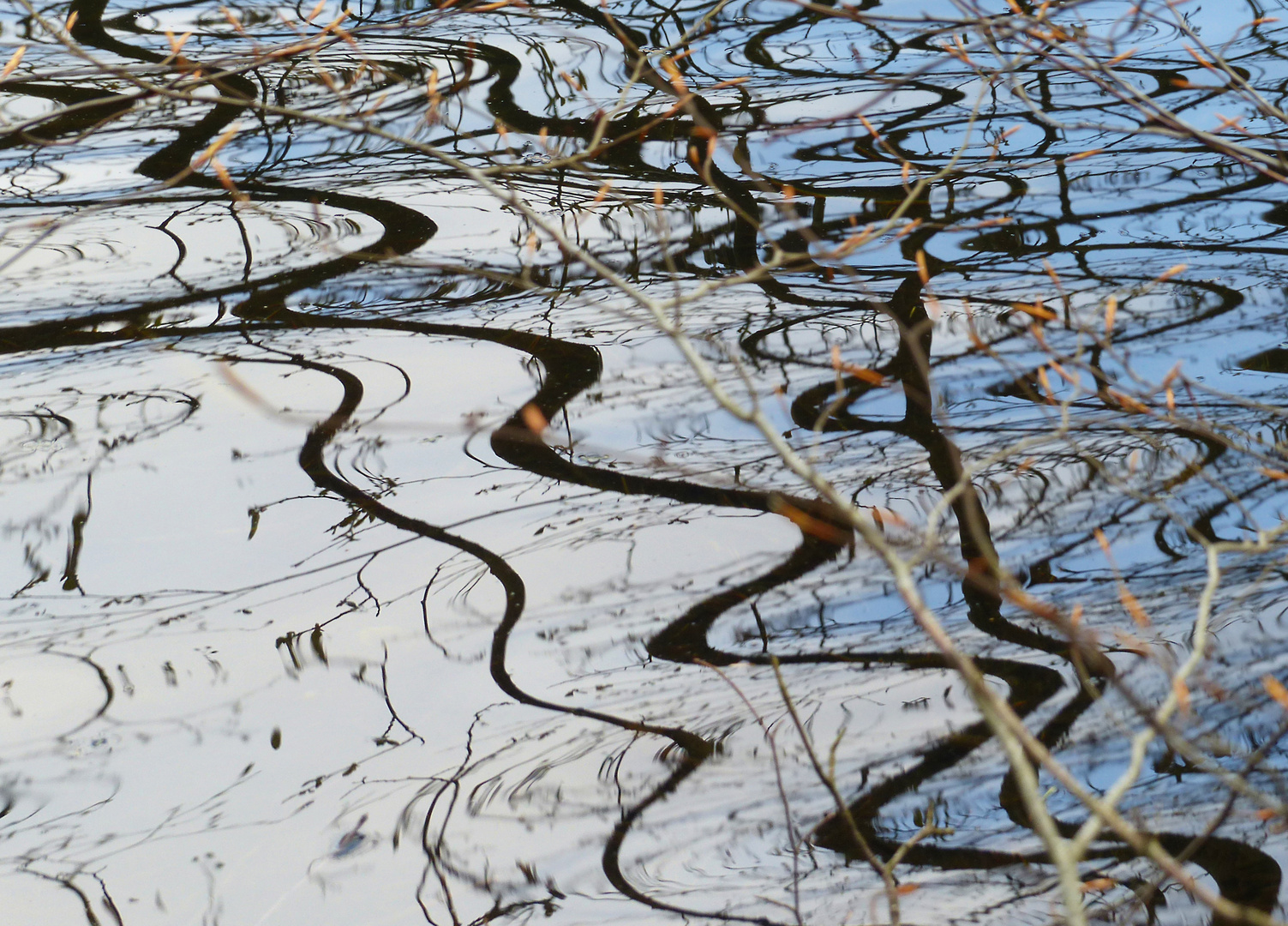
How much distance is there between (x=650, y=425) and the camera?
103cm

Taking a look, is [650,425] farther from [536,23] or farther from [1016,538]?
[536,23]

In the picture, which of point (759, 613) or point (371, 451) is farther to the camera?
point (371, 451)

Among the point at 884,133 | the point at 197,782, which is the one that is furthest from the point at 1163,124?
the point at 197,782

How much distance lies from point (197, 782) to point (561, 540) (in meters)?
0.33

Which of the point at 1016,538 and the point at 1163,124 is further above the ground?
the point at 1163,124

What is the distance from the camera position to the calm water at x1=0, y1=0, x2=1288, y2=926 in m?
0.71

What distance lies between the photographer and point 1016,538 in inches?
35.9

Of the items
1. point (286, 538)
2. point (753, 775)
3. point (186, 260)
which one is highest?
point (186, 260)

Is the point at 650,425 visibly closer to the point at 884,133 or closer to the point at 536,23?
the point at 884,133

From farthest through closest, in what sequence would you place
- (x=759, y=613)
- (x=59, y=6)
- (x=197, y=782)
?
(x=59, y=6)
(x=759, y=613)
(x=197, y=782)

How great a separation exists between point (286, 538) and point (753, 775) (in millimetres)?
430

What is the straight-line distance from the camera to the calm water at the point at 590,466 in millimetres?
713

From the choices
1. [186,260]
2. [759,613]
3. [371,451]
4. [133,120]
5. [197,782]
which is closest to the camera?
[197,782]

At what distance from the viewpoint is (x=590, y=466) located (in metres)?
0.99
